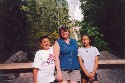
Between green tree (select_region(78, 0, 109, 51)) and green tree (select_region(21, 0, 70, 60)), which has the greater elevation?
green tree (select_region(21, 0, 70, 60))

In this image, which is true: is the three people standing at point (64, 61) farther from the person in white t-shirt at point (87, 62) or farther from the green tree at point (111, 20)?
the green tree at point (111, 20)

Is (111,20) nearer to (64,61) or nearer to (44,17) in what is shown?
(64,61)

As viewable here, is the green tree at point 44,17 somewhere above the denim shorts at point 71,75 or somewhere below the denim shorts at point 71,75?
above

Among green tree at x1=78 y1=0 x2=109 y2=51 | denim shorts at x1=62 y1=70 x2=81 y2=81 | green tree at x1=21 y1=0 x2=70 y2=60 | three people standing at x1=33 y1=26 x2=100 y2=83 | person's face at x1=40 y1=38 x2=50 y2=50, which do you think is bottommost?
denim shorts at x1=62 y1=70 x2=81 y2=81

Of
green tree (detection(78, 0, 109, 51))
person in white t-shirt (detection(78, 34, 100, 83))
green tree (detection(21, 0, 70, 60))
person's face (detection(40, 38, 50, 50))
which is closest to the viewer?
person's face (detection(40, 38, 50, 50))

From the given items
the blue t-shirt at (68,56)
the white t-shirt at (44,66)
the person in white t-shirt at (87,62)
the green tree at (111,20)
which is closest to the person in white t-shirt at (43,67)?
the white t-shirt at (44,66)

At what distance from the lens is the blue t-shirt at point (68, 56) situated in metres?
5.34

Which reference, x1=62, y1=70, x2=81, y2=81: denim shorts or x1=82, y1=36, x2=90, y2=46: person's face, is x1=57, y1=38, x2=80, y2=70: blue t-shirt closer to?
x1=62, y1=70, x2=81, y2=81: denim shorts

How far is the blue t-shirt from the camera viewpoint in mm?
5344

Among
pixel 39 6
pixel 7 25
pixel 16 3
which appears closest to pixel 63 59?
pixel 7 25

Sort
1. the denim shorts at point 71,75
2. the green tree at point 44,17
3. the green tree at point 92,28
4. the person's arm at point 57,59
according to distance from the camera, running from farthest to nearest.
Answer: the green tree at point 44,17, the green tree at point 92,28, the denim shorts at point 71,75, the person's arm at point 57,59

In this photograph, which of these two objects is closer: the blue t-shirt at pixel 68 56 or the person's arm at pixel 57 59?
the person's arm at pixel 57 59

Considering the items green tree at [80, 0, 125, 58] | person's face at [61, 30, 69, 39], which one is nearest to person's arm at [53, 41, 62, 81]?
person's face at [61, 30, 69, 39]

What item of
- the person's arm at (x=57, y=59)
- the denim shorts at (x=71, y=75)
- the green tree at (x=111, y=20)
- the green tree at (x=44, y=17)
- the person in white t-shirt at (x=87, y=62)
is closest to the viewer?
the person's arm at (x=57, y=59)
